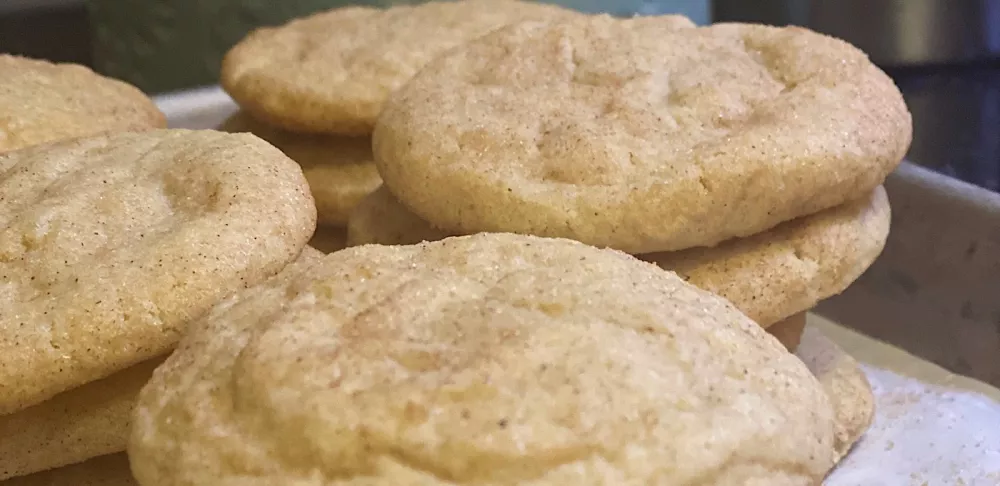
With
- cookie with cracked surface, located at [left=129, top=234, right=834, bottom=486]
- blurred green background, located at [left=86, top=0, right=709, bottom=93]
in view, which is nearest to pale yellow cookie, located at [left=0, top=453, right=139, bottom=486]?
cookie with cracked surface, located at [left=129, top=234, right=834, bottom=486]

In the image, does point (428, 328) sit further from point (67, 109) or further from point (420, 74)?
point (67, 109)

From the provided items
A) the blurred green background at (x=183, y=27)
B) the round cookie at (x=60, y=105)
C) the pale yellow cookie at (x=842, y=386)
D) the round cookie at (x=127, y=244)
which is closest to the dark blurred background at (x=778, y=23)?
the blurred green background at (x=183, y=27)

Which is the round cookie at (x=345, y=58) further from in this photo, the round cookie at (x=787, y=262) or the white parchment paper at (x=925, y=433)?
the white parchment paper at (x=925, y=433)

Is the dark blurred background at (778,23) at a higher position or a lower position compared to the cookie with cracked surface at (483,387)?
lower

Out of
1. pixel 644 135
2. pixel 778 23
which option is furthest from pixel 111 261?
pixel 778 23

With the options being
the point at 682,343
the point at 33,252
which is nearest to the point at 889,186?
the point at 682,343

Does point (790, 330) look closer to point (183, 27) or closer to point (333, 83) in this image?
point (333, 83)
